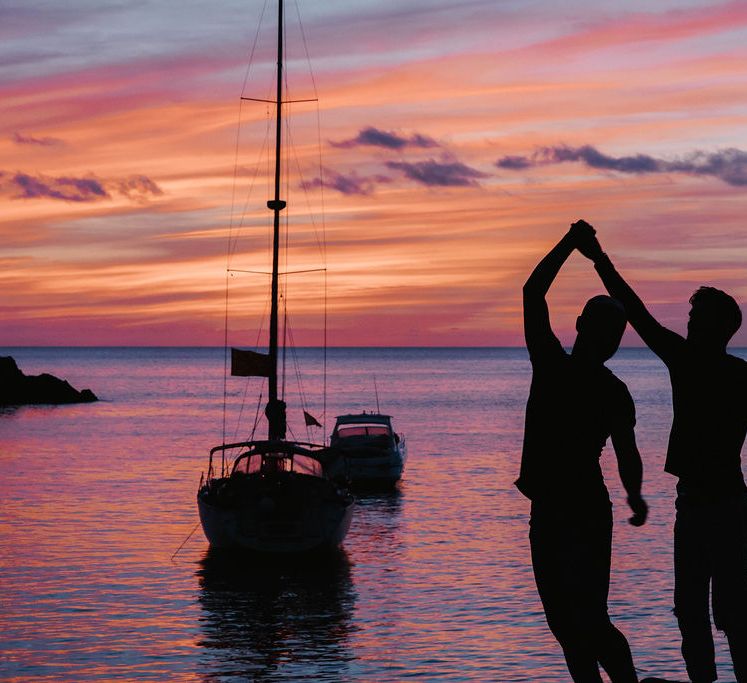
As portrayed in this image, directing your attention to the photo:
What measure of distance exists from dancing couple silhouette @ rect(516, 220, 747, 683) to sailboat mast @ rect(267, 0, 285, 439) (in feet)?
71.5

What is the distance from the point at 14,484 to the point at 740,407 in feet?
144

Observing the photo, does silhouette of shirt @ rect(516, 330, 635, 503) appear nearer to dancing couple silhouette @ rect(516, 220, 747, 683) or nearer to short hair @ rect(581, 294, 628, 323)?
dancing couple silhouette @ rect(516, 220, 747, 683)

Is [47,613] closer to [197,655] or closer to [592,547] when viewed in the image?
[197,655]

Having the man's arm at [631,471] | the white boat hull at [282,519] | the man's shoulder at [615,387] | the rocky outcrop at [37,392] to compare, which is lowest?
the rocky outcrop at [37,392]

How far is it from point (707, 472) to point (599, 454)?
0.84 metres

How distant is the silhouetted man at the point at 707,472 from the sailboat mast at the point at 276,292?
21.7 m

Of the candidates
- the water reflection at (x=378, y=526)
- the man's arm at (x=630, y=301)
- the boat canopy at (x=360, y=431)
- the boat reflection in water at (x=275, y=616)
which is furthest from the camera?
the boat canopy at (x=360, y=431)

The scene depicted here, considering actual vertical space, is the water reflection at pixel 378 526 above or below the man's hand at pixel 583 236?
below

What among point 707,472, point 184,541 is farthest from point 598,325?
point 184,541

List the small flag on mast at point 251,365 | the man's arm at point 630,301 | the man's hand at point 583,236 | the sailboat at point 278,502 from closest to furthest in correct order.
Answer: the man's hand at point 583,236 < the man's arm at point 630,301 < the sailboat at point 278,502 < the small flag on mast at point 251,365

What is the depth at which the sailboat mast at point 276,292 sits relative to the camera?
2966 centimetres

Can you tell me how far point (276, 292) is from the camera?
32.7 meters

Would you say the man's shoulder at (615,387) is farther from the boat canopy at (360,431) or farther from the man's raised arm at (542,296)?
the boat canopy at (360,431)

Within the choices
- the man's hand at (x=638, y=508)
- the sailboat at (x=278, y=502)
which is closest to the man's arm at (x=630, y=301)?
the man's hand at (x=638, y=508)
